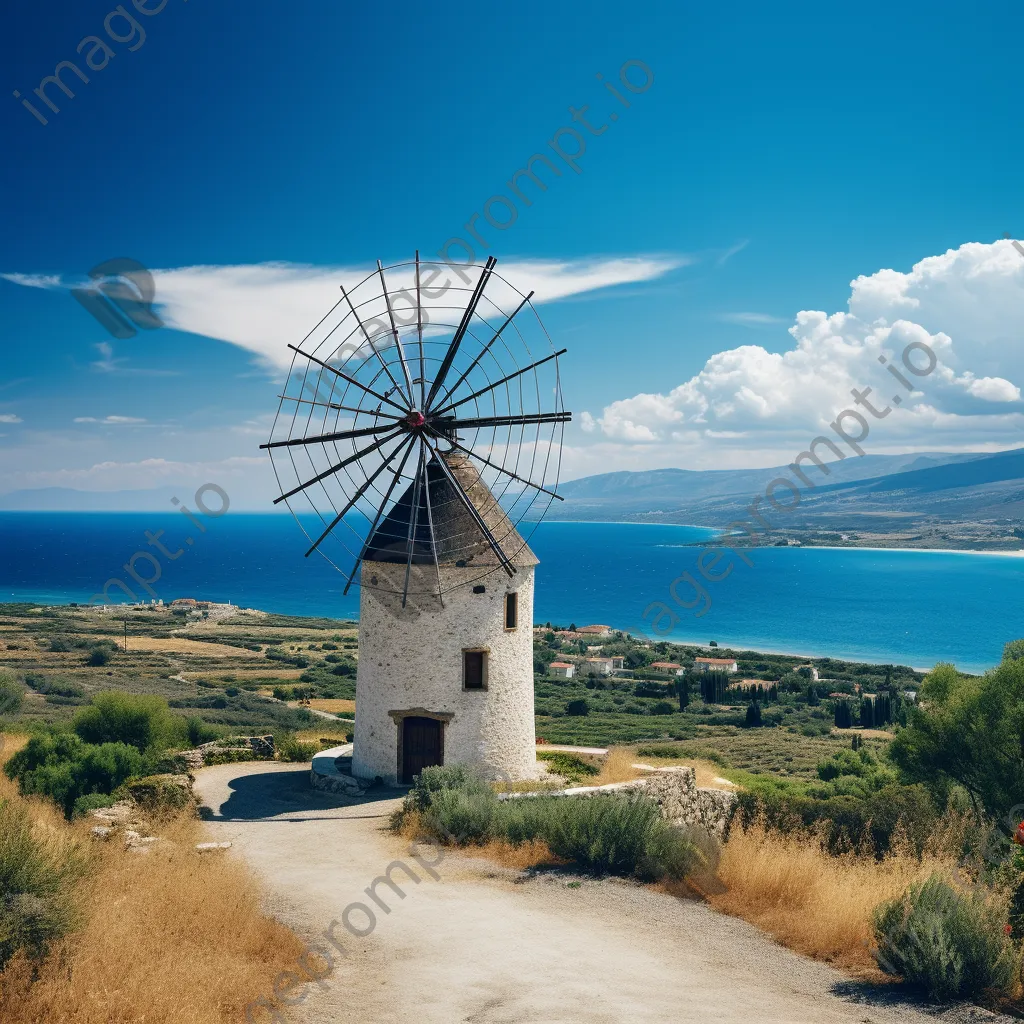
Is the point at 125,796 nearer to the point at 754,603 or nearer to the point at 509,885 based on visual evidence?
the point at 509,885

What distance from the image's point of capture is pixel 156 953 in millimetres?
6582

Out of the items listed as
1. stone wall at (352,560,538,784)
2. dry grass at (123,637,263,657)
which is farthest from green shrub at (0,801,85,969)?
dry grass at (123,637,263,657)

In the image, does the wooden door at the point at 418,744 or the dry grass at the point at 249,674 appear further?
the dry grass at the point at 249,674

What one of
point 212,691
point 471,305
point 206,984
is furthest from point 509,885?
point 212,691

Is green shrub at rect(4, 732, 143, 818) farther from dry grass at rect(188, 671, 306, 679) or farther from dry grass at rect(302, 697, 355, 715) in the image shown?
dry grass at rect(188, 671, 306, 679)

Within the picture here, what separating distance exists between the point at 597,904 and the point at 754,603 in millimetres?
145933

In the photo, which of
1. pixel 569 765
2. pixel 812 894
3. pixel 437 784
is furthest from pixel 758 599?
pixel 812 894

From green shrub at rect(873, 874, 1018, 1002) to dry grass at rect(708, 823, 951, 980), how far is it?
364 mm

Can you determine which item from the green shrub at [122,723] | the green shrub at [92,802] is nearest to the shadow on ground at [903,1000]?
the green shrub at [92,802]

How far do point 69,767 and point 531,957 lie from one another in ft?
36.5

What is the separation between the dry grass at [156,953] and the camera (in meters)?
5.70

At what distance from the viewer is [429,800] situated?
12734mm

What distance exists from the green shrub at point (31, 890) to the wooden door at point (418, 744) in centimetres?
862

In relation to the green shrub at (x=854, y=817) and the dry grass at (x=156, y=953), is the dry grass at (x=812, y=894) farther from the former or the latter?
the dry grass at (x=156, y=953)
